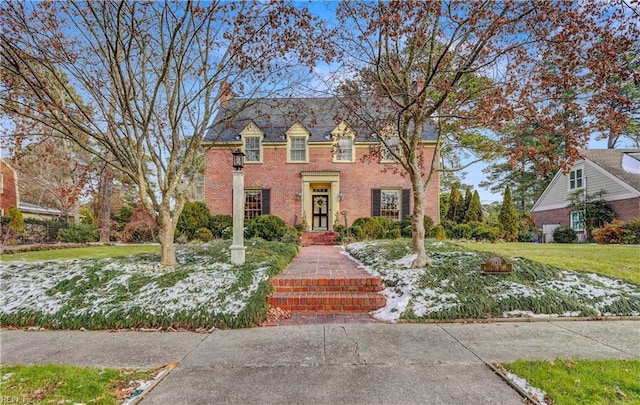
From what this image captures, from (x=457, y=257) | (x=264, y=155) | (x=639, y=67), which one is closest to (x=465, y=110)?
(x=639, y=67)

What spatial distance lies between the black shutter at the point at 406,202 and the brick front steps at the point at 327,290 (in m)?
8.96

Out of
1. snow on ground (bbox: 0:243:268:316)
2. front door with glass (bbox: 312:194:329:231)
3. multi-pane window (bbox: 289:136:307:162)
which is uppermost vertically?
multi-pane window (bbox: 289:136:307:162)

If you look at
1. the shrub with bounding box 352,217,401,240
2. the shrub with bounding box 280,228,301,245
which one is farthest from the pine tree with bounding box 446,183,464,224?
the shrub with bounding box 280,228,301,245

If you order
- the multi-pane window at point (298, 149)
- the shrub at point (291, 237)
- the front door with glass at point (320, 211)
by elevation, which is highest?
the multi-pane window at point (298, 149)

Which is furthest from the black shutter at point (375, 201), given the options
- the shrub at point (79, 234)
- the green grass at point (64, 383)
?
Result: the shrub at point (79, 234)

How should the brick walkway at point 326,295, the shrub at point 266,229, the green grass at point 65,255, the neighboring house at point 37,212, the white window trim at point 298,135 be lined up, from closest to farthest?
the brick walkway at point 326,295 → the green grass at point 65,255 → the shrub at point 266,229 → the white window trim at point 298,135 → the neighboring house at point 37,212

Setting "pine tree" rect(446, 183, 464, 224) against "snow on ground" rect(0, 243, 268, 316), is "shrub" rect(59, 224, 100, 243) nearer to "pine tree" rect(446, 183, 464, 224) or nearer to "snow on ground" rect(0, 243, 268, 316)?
"snow on ground" rect(0, 243, 268, 316)

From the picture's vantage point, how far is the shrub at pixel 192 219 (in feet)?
42.5

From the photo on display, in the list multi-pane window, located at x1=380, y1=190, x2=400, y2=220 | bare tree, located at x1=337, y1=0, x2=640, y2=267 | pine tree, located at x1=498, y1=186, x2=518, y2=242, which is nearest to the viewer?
bare tree, located at x1=337, y1=0, x2=640, y2=267

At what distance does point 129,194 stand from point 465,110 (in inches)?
1057

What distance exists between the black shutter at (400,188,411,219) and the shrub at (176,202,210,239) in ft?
30.0

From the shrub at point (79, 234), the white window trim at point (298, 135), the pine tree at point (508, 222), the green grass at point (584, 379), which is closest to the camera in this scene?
the green grass at point (584, 379)

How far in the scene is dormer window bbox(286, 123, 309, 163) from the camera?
50.2ft

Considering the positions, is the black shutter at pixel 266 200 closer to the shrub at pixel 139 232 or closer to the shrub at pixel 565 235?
the shrub at pixel 139 232
